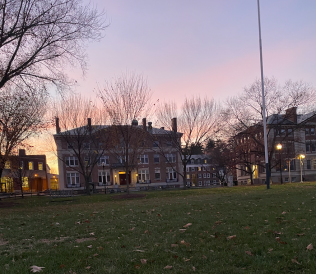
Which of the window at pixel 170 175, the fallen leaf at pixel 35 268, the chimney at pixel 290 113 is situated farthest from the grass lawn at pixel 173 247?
the window at pixel 170 175

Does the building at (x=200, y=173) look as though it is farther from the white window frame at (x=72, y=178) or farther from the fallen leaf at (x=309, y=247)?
the fallen leaf at (x=309, y=247)

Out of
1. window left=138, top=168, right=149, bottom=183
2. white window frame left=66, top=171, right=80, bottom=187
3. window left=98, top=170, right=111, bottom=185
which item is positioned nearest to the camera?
white window frame left=66, top=171, right=80, bottom=187

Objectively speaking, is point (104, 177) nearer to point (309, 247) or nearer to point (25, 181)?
point (25, 181)

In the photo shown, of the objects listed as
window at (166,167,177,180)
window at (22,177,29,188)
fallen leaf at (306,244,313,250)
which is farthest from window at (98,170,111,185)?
fallen leaf at (306,244,313,250)

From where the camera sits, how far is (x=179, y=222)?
7836mm

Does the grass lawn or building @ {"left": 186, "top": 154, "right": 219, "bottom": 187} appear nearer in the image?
the grass lawn

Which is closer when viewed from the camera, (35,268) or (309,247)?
(35,268)

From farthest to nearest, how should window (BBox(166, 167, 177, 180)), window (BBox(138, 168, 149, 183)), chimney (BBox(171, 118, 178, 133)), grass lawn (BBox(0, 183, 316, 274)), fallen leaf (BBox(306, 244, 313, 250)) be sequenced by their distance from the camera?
window (BBox(166, 167, 177, 180)) < window (BBox(138, 168, 149, 183)) < chimney (BBox(171, 118, 178, 133)) < fallen leaf (BBox(306, 244, 313, 250)) < grass lawn (BBox(0, 183, 316, 274))

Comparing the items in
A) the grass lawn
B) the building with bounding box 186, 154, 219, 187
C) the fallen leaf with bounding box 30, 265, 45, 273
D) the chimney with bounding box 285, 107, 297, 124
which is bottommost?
the building with bounding box 186, 154, 219, 187

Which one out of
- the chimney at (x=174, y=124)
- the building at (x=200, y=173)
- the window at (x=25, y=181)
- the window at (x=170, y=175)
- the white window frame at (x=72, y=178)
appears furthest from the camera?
the building at (x=200, y=173)

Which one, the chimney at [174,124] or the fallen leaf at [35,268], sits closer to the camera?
the fallen leaf at [35,268]

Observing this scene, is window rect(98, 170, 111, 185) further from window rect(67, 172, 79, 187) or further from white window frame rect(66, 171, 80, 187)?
window rect(67, 172, 79, 187)

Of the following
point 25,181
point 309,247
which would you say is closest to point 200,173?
point 25,181

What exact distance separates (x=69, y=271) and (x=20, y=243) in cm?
285
